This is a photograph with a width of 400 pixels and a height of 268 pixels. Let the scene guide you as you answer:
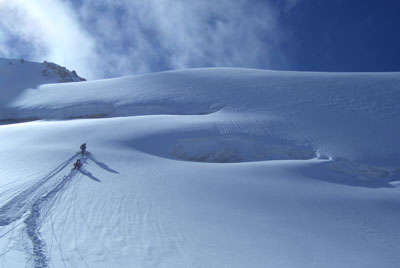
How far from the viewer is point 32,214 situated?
738 centimetres

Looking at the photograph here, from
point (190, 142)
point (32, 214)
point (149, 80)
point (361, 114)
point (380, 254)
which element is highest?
point (149, 80)

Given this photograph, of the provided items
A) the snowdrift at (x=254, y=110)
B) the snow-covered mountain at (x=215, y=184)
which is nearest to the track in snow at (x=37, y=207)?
the snow-covered mountain at (x=215, y=184)

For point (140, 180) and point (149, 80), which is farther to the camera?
point (149, 80)

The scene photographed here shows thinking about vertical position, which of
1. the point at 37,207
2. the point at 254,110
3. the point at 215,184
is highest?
the point at 254,110

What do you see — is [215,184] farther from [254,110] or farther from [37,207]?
[254,110]

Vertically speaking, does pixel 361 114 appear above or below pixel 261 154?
above

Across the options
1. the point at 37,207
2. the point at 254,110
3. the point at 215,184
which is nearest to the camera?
the point at 37,207

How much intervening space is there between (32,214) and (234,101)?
19803 mm

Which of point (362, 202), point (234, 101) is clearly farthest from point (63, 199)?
point (234, 101)

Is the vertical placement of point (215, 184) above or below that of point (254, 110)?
below

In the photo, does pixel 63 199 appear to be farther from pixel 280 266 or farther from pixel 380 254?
pixel 380 254

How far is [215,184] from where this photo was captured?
1073 cm

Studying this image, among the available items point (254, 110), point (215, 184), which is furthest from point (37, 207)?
point (254, 110)

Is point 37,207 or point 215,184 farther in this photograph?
point 215,184
